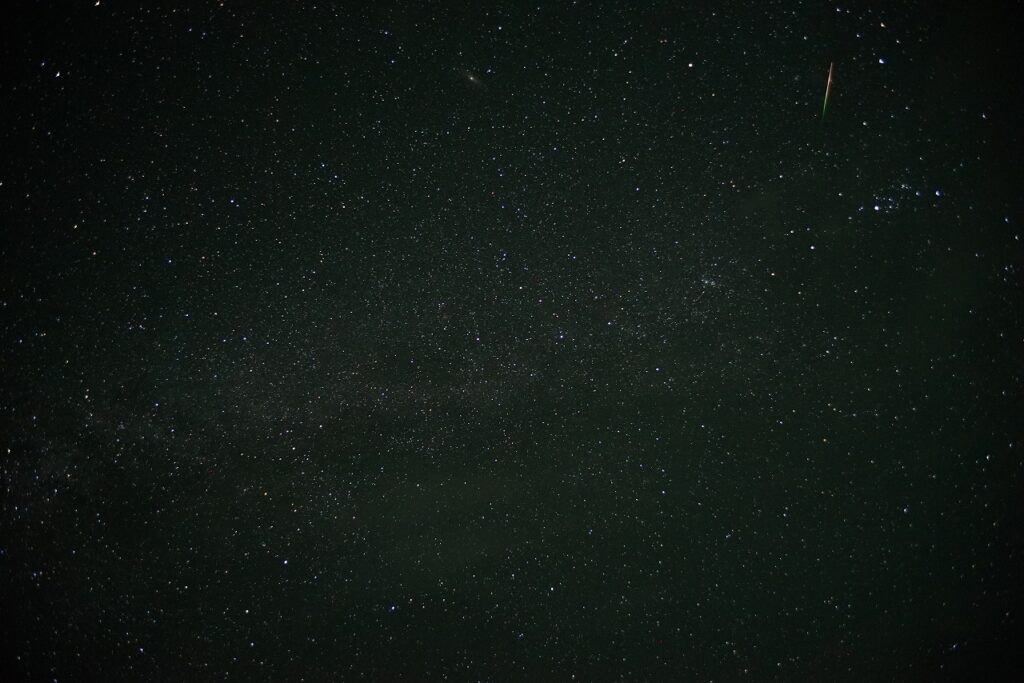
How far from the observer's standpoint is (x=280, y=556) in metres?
0.85

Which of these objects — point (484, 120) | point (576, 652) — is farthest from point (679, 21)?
point (576, 652)

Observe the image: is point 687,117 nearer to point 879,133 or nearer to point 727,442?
point 879,133

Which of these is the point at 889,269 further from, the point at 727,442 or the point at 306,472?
the point at 306,472

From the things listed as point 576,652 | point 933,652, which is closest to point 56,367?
point 576,652

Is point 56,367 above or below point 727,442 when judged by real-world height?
above

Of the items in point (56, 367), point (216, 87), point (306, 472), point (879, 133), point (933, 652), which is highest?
point (216, 87)

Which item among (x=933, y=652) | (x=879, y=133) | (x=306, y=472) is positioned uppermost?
(x=879, y=133)

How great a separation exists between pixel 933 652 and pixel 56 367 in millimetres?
1456

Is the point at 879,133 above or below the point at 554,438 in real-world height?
above

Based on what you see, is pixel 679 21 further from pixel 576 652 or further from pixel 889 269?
pixel 576 652

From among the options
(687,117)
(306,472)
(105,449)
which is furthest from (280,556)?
(687,117)

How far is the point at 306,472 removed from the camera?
0.85 meters

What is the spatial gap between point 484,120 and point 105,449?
757 mm

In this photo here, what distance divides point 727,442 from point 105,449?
0.95 m
